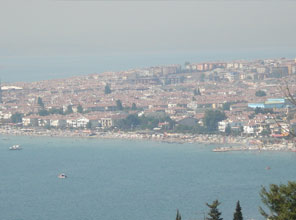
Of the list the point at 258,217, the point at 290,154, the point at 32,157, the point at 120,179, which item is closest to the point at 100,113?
the point at 32,157

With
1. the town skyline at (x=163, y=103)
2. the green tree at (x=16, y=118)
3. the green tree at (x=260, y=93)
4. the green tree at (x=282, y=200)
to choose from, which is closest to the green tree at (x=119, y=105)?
the town skyline at (x=163, y=103)

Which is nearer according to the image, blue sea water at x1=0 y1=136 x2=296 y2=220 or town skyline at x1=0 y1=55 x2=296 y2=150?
blue sea water at x1=0 y1=136 x2=296 y2=220

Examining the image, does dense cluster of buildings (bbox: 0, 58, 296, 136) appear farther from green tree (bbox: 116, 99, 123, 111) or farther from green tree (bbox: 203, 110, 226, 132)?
green tree (bbox: 203, 110, 226, 132)

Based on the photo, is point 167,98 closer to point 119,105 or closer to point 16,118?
point 119,105

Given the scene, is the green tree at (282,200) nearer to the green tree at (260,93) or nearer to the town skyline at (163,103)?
the town skyline at (163,103)

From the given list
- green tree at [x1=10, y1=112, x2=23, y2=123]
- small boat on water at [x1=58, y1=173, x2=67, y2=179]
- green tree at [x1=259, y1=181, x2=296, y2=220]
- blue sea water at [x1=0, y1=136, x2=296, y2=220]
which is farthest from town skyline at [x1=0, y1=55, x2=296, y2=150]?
green tree at [x1=259, y1=181, x2=296, y2=220]
